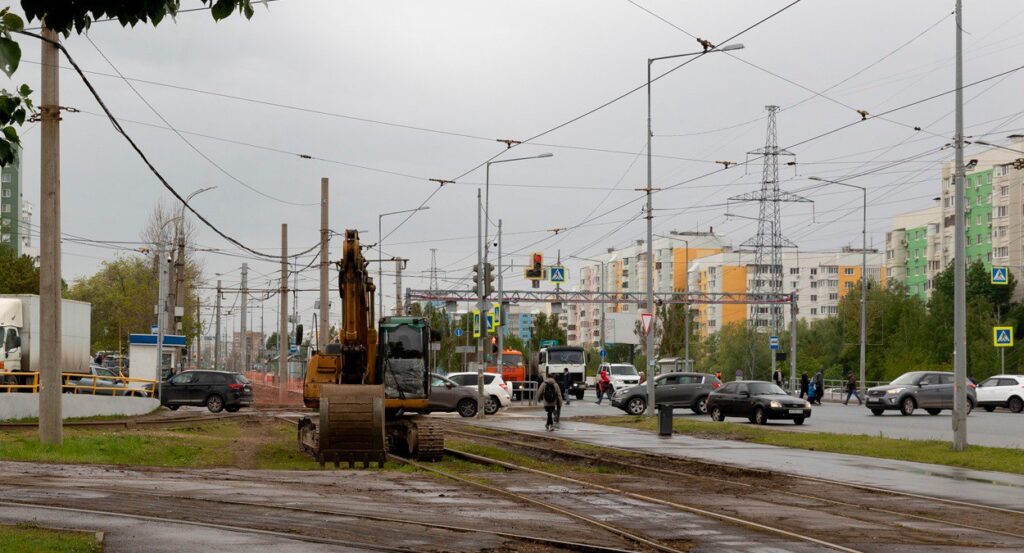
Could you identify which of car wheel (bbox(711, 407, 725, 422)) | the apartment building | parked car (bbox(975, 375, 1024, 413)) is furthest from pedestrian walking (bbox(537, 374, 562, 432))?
the apartment building

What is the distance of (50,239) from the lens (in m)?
23.7

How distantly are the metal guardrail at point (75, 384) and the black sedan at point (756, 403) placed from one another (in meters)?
19.9

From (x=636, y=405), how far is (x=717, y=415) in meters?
4.94

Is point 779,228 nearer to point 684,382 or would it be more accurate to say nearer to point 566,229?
point 566,229

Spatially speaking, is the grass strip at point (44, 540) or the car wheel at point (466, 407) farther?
the car wheel at point (466, 407)

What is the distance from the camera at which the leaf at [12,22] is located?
5.23 metres

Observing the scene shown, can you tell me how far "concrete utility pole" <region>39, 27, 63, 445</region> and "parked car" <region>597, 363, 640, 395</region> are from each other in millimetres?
45144

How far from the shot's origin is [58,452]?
77.3 ft

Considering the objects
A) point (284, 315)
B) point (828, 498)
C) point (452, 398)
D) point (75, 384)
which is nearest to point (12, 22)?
point (828, 498)

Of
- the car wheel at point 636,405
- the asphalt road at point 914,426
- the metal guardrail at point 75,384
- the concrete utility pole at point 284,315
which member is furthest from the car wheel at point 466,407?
the metal guardrail at point 75,384

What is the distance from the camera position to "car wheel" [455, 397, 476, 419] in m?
45.0

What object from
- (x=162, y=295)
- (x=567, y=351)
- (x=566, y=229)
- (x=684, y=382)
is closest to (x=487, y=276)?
(x=684, y=382)

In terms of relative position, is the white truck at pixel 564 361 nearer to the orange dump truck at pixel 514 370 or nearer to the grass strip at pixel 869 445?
the orange dump truck at pixel 514 370

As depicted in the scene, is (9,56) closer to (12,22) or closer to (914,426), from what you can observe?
(12,22)
